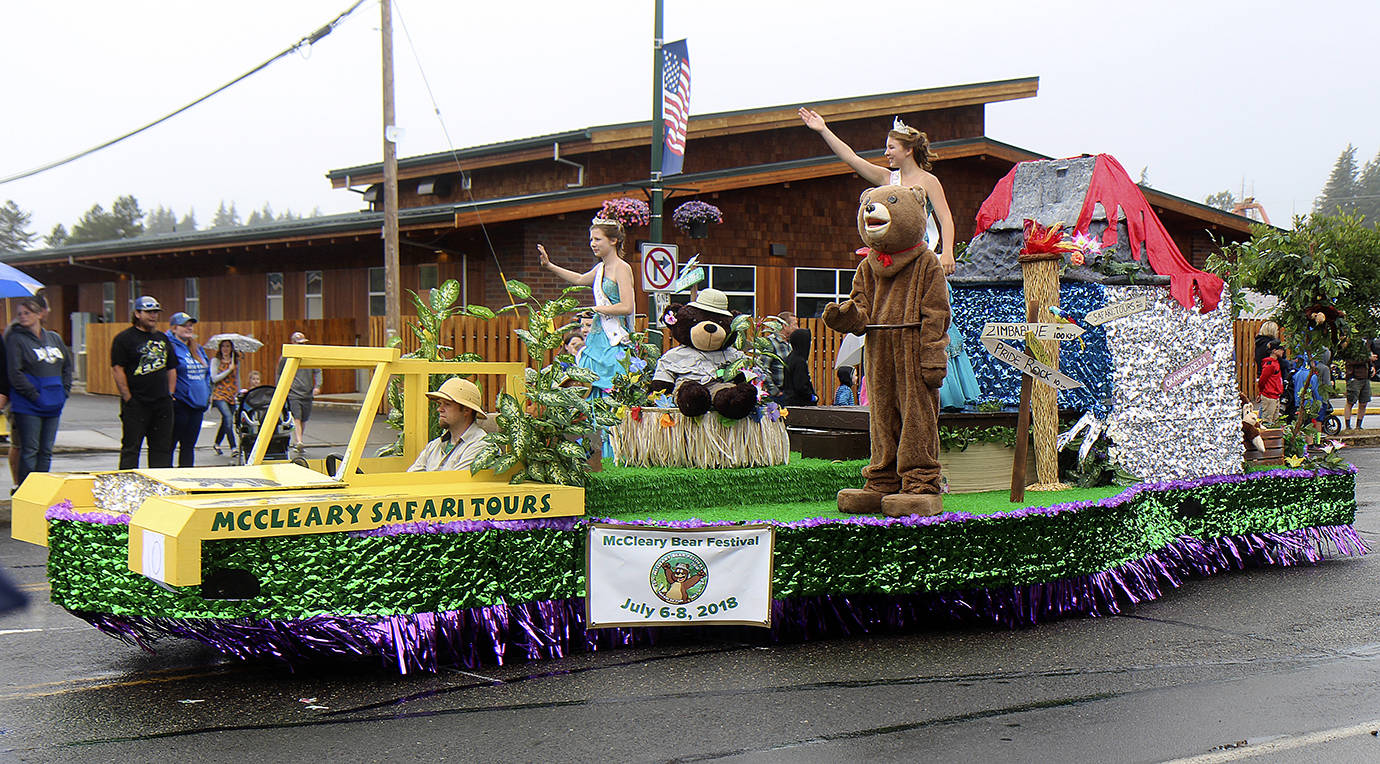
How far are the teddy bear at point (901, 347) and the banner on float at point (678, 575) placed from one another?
33.9 inches

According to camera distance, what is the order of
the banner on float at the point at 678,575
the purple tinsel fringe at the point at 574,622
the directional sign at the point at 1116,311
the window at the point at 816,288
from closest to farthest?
the purple tinsel fringe at the point at 574,622, the banner on float at the point at 678,575, the directional sign at the point at 1116,311, the window at the point at 816,288

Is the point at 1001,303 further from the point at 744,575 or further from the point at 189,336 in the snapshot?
the point at 189,336

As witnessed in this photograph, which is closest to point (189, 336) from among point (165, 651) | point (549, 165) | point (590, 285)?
point (590, 285)

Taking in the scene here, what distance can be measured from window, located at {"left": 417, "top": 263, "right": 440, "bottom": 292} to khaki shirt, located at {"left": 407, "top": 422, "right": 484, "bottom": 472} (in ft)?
54.1

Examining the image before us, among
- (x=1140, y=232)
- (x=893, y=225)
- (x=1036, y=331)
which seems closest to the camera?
(x=893, y=225)

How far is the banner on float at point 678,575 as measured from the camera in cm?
568

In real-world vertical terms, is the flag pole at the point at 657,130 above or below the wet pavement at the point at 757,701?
above

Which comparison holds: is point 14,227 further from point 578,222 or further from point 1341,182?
point 1341,182

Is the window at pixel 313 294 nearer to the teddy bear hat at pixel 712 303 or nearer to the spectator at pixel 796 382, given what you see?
the spectator at pixel 796 382

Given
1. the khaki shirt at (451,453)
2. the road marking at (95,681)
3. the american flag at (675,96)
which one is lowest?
the road marking at (95,681)

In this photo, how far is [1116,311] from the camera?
7.57 metres

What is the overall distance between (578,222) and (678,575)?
15154 mm

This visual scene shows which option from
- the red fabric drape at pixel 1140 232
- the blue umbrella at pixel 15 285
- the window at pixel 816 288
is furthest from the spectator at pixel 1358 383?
the blue umbrella at pixel 15 285

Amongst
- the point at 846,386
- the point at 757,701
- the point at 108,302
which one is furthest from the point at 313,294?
the point at 757,701
